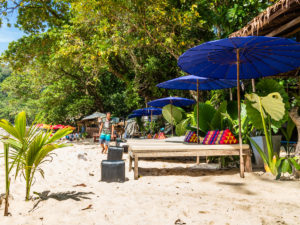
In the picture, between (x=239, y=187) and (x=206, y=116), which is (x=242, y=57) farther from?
(x=239, y=187)

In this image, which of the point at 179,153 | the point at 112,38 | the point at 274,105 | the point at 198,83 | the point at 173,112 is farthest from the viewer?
the point at 112,38

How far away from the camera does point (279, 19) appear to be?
4316mm

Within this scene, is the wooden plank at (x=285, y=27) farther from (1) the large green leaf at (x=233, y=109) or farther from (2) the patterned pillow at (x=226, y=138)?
(2) the patterned pillow at (x=226, y=138)

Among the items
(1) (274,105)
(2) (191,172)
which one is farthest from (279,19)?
(2) (191,172)

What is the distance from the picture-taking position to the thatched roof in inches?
153

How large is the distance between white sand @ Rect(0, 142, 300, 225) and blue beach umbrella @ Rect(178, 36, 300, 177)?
907mm

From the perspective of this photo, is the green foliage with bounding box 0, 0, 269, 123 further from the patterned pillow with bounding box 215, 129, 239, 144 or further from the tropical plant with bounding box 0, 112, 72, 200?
the patterned pillow with bounding box 215, 129, 239, 144

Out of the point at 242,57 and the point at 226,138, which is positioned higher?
the point at 242,57

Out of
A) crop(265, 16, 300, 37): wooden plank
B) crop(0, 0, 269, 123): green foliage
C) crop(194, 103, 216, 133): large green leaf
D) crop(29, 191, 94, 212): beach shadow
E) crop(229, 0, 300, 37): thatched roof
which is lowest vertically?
crop(29, 191, 94, 212): beach shadow

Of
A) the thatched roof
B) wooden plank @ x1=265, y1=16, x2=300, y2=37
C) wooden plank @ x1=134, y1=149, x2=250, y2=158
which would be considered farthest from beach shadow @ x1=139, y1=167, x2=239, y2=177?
wooden plank @ x1=265, y1=16, x2=300, y2=37

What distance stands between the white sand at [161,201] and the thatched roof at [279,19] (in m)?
2.75

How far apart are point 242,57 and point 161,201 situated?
10.2ft

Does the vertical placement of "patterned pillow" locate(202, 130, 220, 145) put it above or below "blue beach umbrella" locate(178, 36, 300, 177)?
below

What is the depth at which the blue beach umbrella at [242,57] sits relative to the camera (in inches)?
144
